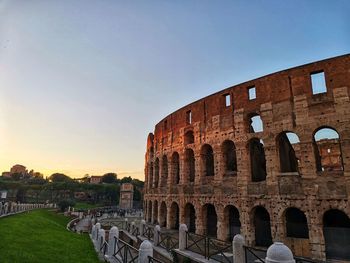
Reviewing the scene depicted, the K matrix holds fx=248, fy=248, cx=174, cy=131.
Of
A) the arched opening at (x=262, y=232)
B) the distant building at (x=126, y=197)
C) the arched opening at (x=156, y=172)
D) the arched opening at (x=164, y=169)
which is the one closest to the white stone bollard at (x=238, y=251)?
the arched opening at (x=262, y=232)

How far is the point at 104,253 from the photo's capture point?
33.2 feet

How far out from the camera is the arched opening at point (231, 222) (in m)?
15.4

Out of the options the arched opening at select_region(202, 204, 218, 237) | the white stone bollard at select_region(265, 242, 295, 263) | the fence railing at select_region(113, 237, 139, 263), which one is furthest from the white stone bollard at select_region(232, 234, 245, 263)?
the arched opening at select_region(202, 204, 218, 237)

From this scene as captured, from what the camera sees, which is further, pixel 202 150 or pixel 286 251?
Result: pixel 202 150

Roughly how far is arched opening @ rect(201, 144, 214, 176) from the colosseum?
0.08m

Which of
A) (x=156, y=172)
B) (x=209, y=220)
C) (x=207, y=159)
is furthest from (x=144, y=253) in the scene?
(x=156, y=172)

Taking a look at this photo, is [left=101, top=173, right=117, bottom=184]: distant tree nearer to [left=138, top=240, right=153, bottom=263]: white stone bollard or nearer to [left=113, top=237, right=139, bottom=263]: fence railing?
[left=113, top=237, right=139, bottom=263]: fence railing

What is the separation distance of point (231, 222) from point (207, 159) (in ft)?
17.0

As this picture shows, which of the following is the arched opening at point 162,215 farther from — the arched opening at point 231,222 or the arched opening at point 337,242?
the arched opening at point 337,242

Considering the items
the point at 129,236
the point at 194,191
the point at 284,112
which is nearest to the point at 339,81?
the point at 284,112

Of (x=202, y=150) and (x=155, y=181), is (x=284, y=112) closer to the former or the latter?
(x=202, y=150)

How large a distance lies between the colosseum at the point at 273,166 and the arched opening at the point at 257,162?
0.26ft

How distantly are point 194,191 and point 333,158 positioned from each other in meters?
16.0

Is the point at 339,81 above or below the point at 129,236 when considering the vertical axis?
above
